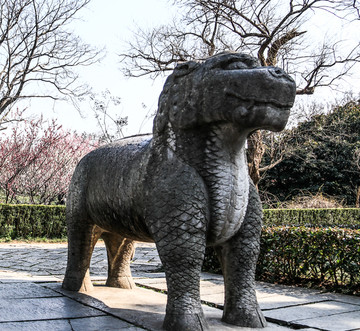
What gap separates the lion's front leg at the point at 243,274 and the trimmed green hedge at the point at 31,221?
11.1 metres

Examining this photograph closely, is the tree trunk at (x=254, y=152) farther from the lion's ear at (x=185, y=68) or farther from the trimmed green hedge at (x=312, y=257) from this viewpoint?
the lion's ear at (x=185, y=68)

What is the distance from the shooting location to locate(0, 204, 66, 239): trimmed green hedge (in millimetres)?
12781

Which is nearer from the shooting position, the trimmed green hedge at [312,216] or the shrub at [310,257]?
the shrub at [310,257]

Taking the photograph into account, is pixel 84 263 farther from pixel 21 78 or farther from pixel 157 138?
pixel 21 78

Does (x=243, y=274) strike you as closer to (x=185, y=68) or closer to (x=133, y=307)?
(x=133, y=307)

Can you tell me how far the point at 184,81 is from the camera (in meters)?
2.79

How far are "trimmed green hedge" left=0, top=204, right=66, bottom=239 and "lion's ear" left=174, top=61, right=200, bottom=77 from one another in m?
11.4

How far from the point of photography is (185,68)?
2.82 metres

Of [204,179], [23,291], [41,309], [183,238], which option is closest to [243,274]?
[183,238]

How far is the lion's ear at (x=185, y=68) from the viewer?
278 centimetres

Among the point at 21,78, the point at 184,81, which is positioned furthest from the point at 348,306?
the point at 21,78

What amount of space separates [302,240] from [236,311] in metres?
3.22

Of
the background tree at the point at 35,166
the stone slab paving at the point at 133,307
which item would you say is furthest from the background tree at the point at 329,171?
the stone slab paving at the point at 133,307

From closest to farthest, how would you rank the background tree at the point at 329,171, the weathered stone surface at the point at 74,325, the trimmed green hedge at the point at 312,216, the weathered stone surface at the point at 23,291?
the weathered stone surface at the point at 74,325, the weathered stone surface at the point at 23,291, the trimmed green hedge at the point at 312,216, the background tree at the point at 329,171
